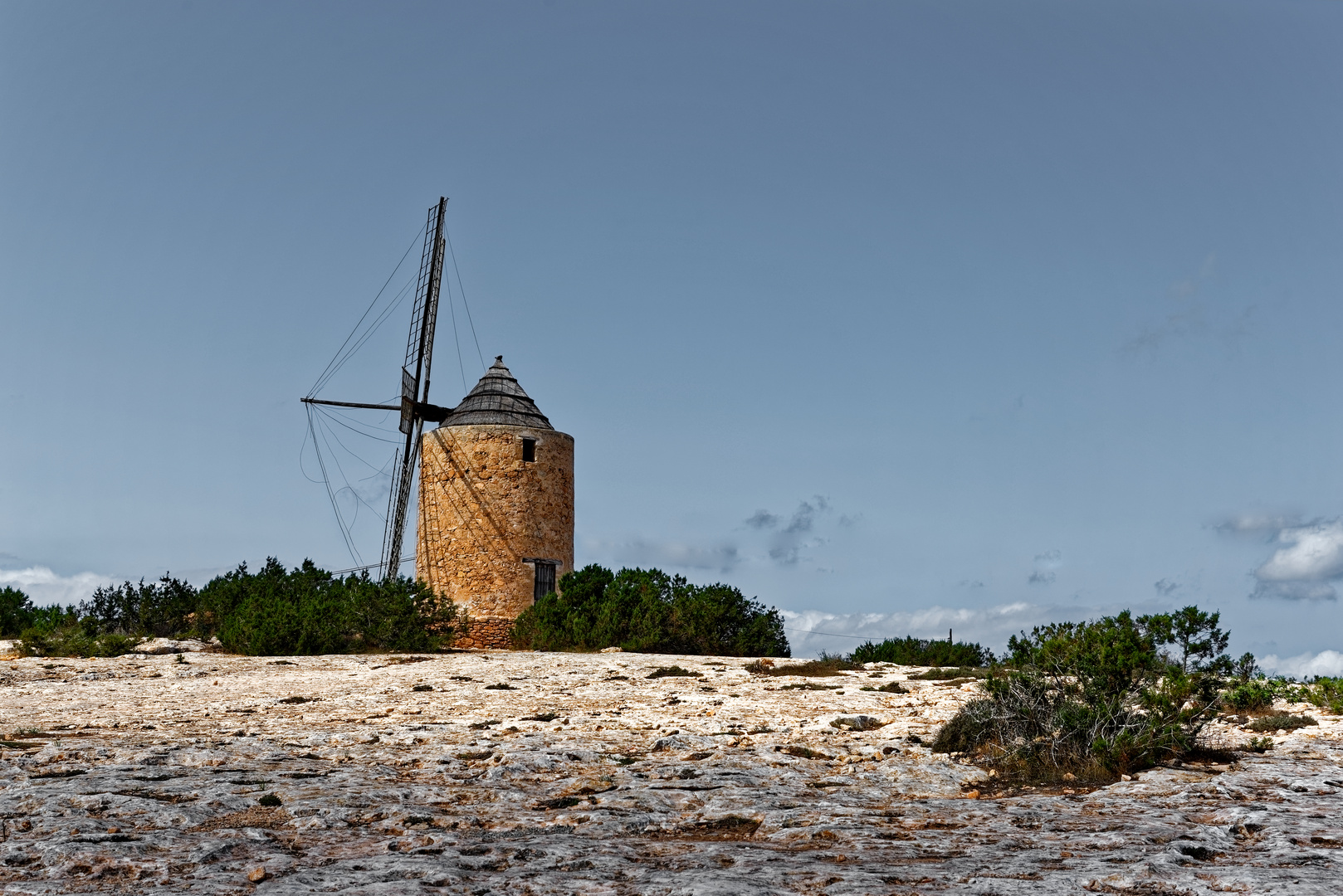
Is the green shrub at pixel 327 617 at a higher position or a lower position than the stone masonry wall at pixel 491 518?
lower

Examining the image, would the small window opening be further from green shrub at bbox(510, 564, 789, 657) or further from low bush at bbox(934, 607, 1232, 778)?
low bush at bbox(934, 607, 1232, 778)

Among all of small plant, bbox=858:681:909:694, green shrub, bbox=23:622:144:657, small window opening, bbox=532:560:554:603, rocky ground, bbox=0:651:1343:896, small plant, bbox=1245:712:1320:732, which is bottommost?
rocky ground, bbox=0:651:1343:896

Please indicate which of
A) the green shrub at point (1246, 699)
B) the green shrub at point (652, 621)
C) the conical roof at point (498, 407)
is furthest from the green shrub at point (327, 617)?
the green shrub at point (1246, 699)

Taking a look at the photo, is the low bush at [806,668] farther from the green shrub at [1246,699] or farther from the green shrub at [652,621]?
the green shrub at [1246,699]

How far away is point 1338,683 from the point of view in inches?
513

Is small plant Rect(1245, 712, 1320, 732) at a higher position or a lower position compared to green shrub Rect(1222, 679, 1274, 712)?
lower

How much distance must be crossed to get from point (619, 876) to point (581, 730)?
18.5 ft

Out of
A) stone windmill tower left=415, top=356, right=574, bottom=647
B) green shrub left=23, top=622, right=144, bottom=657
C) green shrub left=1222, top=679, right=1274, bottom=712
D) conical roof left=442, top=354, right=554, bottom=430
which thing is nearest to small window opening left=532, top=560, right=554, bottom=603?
stone windmill tower left=415, top=356, right=574, bottom=647

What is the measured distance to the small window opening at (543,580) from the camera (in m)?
27.3

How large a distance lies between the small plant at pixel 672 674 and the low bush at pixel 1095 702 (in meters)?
6.31

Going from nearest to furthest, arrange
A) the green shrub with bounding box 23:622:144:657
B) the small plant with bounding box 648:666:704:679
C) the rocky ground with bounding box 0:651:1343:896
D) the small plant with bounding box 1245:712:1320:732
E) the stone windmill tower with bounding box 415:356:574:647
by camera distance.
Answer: the rocky ground with bounding box 0:651:1343:896 < the small plant with bounding box 1245:712:1320:732 < the small plant with bounding box 648:666:704:679 < the green shrub with bounding box 23:622:144:657 < the stone windmill tower with bounding box 415:356:574:647

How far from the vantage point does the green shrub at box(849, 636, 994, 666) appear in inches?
926

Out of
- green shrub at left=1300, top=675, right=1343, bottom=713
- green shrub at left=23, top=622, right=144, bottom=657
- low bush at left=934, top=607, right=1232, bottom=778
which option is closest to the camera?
low bush at left=934, top=607, right=1232, bottom=778

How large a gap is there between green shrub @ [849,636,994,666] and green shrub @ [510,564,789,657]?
243 cm
